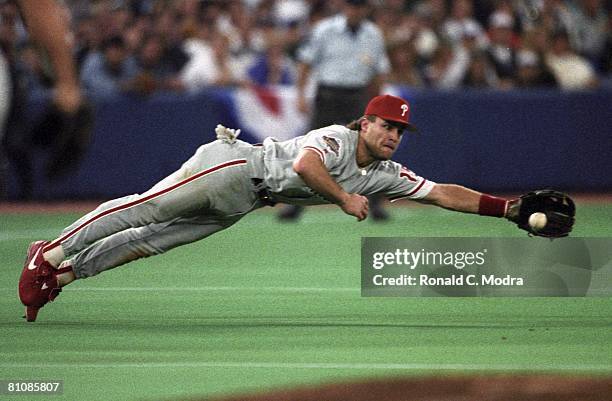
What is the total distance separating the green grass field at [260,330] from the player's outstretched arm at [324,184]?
831 millimetres

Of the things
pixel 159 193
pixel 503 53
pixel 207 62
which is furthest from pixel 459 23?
pixel 159 193

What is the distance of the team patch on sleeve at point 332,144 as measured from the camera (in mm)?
9555

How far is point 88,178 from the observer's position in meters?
20.2

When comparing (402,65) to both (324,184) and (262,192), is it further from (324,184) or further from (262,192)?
(324,184)

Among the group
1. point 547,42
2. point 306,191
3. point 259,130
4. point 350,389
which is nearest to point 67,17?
point 259,130

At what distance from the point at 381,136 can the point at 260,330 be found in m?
1.50

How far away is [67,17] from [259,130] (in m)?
4.06

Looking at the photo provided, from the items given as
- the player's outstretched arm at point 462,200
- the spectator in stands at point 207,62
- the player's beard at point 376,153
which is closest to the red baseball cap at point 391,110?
the player's beard at point 376,153

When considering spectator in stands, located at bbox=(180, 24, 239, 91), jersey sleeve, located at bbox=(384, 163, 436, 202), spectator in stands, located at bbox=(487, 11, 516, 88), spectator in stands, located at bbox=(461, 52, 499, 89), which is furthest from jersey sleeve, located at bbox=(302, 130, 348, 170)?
spectator in stands, located at bbox=(487, 11, 516, 88)

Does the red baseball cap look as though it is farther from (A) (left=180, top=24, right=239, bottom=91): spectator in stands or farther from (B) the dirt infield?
(A) (left=180, top=24, right=239, bottom=91): spectator in stands

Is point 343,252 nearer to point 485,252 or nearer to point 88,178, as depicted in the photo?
point 485,252

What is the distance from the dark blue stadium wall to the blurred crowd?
0.51 metres

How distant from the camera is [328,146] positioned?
9539 mm

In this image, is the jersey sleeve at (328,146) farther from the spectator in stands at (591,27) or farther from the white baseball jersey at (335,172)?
the spectator in stands at (591,27)
